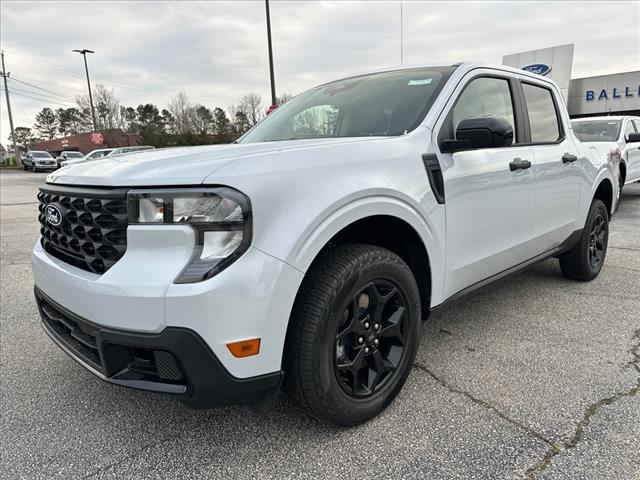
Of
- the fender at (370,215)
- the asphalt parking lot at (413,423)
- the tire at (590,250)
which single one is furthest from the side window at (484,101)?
the tire at (590,250)

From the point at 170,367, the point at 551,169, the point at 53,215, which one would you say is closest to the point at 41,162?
the point at 53,215

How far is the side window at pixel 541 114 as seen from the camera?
11.5 feet

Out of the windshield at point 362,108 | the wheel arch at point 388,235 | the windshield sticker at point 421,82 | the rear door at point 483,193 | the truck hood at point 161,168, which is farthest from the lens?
the windshield sticker at point 421,82

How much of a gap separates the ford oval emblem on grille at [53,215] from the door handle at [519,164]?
8.42 ft

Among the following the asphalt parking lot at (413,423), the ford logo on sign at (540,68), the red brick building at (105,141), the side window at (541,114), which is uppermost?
the ford logo on sign at (540,68)

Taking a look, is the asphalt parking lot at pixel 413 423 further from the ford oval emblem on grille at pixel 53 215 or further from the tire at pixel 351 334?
the ford oval emblem on grille at pixel 53 215

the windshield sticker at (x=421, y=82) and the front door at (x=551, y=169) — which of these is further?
the front door at (x=551, y=169)

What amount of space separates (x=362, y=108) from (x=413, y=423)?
1.85 m

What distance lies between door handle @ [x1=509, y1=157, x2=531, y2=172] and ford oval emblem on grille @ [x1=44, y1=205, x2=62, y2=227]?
2565 mm

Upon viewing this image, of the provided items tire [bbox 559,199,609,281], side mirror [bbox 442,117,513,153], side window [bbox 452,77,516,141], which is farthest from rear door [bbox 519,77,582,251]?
side mirror [bbox 442,117,513,153]

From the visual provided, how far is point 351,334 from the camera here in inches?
86.3

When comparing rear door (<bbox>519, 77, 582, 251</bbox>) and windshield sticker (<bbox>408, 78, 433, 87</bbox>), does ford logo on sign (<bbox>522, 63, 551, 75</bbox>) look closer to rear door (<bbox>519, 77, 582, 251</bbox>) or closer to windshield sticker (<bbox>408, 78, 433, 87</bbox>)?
rear door (<bbox>519, 77, 582, 251</bbox>)

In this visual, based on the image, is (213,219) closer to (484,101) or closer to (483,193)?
(483,193)

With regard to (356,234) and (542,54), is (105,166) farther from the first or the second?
(542,54)
